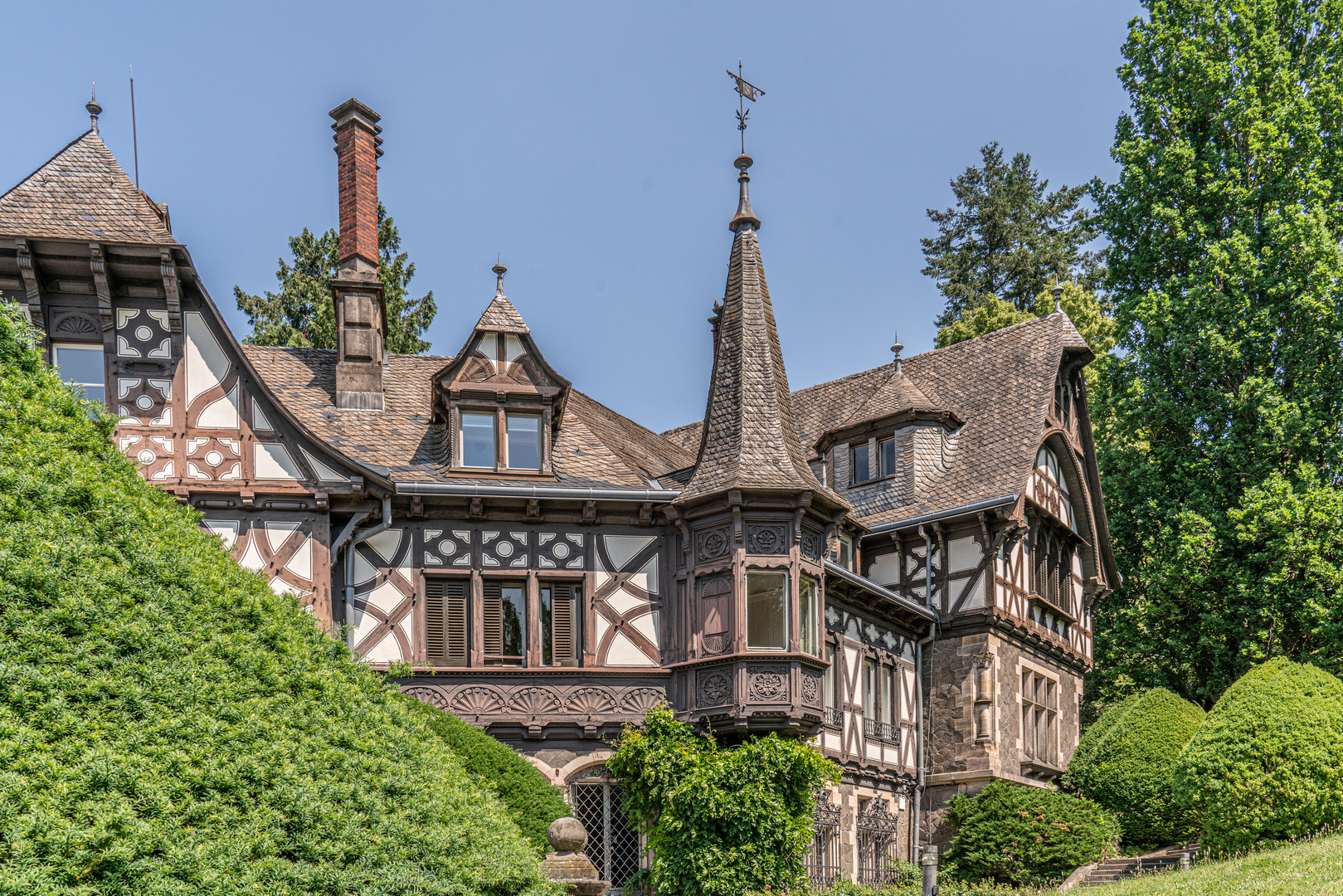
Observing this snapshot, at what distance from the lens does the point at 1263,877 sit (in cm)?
1580

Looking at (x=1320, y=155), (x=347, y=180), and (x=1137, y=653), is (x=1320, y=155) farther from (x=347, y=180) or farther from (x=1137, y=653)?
(x=347, y=180)

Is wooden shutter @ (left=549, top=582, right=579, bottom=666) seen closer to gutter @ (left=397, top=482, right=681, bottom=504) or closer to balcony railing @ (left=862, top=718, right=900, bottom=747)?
gutter @ (left=397, top=482, right=681, bottom=504)

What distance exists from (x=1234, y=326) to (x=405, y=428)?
16911mm

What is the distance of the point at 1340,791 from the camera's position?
60.0 ft

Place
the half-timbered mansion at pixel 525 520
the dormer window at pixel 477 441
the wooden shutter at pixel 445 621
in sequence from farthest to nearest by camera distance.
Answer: the dormer window at pixel 477 441 < the wooden shutter at pixel 445 621 < the half-timbered mansion at pixel 525 520

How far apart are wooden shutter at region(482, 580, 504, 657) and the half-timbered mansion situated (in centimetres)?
6

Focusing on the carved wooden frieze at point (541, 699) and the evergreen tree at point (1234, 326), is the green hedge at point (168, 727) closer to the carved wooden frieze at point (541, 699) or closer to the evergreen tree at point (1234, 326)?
the carved wooden frieze at point (541, 699)

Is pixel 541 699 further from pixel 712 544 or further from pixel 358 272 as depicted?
pixel 358 272

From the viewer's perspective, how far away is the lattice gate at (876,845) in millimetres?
21844

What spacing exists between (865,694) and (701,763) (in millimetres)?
5550

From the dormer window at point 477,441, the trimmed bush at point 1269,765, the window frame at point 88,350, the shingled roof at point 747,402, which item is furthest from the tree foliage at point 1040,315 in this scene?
the window frame at point 88,350

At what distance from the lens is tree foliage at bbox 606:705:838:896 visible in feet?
56.7

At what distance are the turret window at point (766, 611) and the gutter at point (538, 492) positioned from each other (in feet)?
5.99

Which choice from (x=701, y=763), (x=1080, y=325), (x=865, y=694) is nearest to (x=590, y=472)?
(x=701, y=763)
